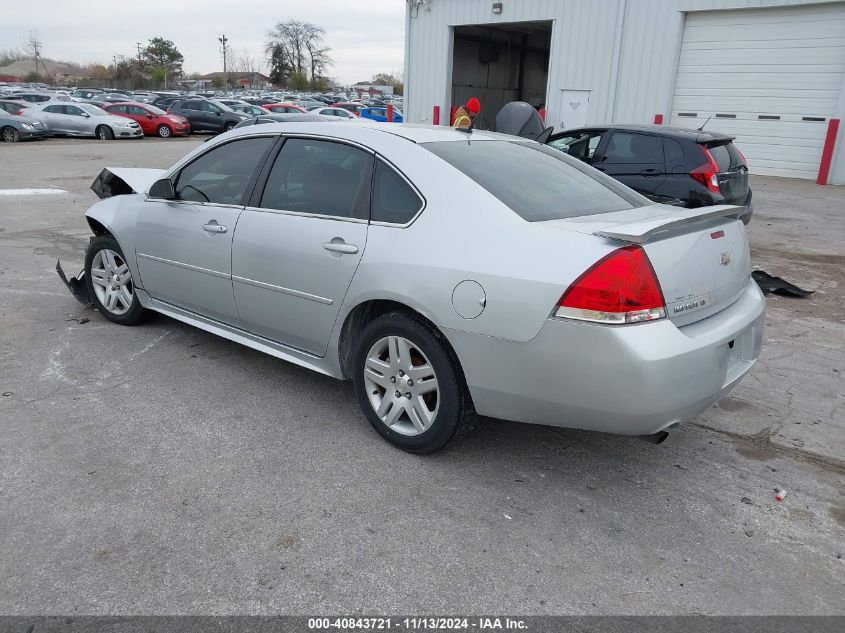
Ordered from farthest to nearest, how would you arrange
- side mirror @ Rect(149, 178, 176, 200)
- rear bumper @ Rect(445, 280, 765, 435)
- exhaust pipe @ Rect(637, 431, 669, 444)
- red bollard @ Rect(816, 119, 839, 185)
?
red bollard @ Rect(816, 119, 839, 185) → side mirror @ Rect(149, 178, 176, 200) → exhaust pipe @ Rect(637, 431, 669, 444) → rear bumper @ Rect(445, 280, 765, 435)

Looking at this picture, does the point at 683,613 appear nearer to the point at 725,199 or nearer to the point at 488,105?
the point at 725,199

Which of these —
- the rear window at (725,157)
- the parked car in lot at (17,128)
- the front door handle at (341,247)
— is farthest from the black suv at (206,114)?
the front door handle at (341,247)

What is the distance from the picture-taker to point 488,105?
27141 mm

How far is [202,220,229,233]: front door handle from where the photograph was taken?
421cm

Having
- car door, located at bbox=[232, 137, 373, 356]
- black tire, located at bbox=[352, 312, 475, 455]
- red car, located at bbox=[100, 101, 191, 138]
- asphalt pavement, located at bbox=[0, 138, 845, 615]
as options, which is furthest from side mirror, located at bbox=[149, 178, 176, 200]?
red car, located at bbox=[100, 101, 191, 138]

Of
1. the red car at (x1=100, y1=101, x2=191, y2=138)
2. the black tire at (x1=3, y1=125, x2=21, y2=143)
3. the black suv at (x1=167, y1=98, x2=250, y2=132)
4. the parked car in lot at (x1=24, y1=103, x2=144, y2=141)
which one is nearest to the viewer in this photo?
the black tire at (x1=3, y1=125, x2=21, y2=143)

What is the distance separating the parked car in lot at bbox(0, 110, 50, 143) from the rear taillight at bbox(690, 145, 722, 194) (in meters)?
23.5

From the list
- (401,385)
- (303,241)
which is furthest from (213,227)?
(401,385)

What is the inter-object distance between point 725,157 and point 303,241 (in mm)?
6782

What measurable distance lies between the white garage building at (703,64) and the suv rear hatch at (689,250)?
15.9m

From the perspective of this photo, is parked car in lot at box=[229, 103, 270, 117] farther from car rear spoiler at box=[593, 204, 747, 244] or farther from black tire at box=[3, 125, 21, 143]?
car rear spoiler at box=[593, 204, 747, 244]

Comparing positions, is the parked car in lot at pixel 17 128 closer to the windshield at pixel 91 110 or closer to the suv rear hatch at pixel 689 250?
the windshield at pixel 91 110

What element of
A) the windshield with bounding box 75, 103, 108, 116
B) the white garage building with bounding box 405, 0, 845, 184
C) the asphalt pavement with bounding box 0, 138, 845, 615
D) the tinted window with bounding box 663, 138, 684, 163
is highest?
the white garage building with bounding box 405, 0, 845, 184

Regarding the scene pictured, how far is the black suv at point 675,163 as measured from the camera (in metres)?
8.31
